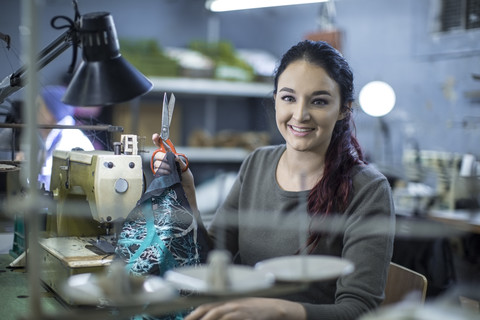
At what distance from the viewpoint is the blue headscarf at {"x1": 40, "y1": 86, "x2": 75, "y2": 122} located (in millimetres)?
1325

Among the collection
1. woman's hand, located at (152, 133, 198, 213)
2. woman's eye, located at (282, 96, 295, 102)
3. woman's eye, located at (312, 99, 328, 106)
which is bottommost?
woman's hand, located at (152, 133, 198, 213)

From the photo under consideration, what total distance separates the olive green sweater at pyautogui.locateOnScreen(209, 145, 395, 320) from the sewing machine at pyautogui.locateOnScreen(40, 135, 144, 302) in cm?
26

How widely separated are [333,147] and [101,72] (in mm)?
584

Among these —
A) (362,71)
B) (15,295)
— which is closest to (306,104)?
(15,295)

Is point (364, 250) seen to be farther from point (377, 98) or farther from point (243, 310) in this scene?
point (377, 98)

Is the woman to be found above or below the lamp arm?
below

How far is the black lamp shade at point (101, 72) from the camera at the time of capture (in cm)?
127

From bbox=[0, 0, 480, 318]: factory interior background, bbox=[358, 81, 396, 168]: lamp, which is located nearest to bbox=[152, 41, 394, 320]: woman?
bbox=[0, 0, 480, 318]: factory interior background

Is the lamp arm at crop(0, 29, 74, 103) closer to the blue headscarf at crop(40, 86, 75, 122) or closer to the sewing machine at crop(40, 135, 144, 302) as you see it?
the blue headscarf at crop(40, 86, 75, 122)

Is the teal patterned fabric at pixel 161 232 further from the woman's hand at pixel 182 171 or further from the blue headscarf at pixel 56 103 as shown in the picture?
the blue headscarf at pixel 56 103

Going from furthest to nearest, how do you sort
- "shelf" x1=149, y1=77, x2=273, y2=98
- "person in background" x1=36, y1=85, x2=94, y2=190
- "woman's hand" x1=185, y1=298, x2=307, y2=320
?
"shelf" x1=149, y1=77, x2=273, y2=98, "person in background" x1=36, y1=85, x2=94, y2=190, "woman's hand" x1=185, y1=298, x2=307, y2=320

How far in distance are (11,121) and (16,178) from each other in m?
0.14

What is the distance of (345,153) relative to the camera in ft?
4.87

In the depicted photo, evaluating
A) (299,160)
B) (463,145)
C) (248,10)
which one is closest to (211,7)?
(248,10)
